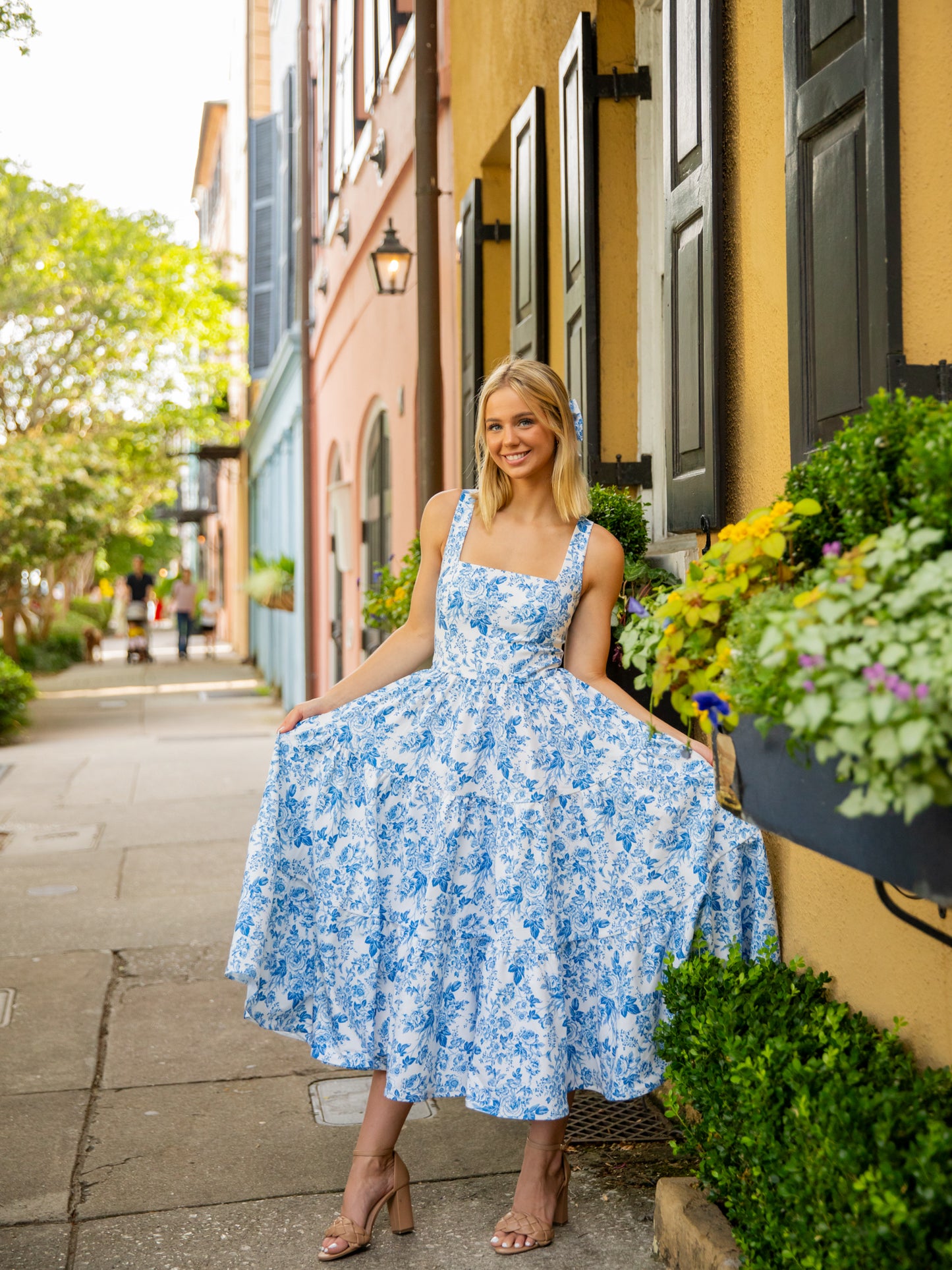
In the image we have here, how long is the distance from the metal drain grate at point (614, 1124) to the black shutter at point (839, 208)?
75.6 inches

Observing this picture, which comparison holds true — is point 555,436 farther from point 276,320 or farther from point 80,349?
point 80,349

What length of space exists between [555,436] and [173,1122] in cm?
219

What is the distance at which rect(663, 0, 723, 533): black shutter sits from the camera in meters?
3.25

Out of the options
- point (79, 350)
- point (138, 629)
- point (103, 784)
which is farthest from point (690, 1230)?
point (138, 629)

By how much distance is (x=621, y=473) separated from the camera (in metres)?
4.31

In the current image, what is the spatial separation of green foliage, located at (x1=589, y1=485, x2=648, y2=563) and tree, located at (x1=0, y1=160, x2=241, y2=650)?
47.8 ft

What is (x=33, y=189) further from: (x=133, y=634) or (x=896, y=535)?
(x=896, y=535)

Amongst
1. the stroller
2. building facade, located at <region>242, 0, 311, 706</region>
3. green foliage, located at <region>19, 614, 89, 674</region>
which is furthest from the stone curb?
the stroller

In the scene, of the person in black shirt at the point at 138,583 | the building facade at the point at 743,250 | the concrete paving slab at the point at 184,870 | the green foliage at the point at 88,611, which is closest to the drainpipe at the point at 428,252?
the building facade at the point at 743,250

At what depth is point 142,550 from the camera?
4950 cm

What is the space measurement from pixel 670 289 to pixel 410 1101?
224 centimetres

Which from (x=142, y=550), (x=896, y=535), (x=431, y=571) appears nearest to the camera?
(x=896, y=535)

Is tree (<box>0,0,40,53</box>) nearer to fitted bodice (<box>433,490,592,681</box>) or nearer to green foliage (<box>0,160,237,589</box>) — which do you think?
fitted bodice (<box>433,490,592,681</box>)

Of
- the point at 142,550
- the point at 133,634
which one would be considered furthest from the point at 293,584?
the point at 142,550
